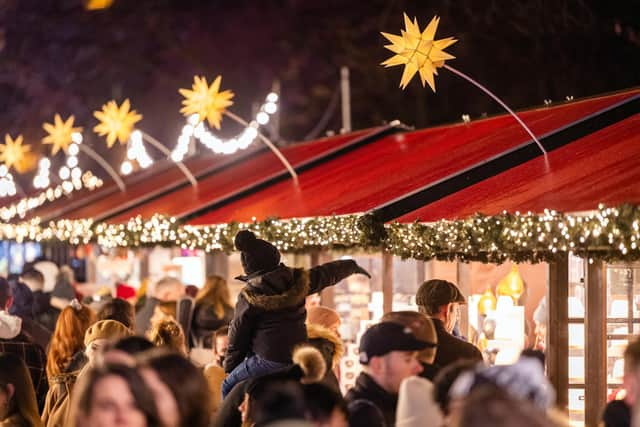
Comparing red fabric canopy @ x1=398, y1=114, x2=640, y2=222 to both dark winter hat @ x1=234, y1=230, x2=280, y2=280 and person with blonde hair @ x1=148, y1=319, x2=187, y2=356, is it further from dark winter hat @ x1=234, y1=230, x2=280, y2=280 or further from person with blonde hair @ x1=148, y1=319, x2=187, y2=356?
person with blonde hair @ x1=148, y1=319, x2=187, y2=356

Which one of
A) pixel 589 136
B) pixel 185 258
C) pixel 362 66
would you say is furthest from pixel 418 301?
pixel 362 66

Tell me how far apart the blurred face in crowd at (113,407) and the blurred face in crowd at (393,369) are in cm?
145

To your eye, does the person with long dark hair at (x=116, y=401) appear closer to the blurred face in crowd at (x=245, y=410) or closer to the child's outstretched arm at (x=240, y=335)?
the blurred face in crowd at (x=245, y=410)

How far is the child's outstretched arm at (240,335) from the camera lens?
8781mm

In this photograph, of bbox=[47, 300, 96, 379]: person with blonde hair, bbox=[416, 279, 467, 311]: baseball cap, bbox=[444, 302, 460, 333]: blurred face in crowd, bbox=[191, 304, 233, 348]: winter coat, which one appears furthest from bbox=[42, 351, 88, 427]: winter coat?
bbox=[191, 304, 233, 348]: winter coat

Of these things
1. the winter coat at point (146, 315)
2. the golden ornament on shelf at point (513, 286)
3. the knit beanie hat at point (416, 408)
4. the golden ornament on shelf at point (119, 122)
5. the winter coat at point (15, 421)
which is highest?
the golden ornament on shelf at point (119, 122)

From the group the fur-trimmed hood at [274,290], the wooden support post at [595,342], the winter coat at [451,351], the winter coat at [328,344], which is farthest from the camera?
the wooden support post at [595,342]

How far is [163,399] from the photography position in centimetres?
509

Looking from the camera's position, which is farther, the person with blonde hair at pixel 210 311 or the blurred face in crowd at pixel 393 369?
the person with blonde hair at pixel 210 311

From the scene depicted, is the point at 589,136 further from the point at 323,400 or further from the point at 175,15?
the point at 175,15

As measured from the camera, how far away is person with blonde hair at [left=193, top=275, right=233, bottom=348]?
518 inches

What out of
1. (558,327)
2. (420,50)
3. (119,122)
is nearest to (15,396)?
(420,50)

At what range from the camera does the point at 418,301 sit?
29.2 ft

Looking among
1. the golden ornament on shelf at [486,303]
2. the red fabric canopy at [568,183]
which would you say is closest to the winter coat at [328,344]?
the red fabric canopy at [568,183]
